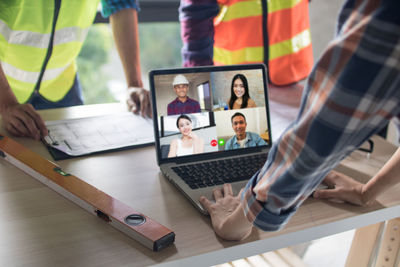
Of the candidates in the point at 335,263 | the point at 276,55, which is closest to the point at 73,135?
the point at 276,55

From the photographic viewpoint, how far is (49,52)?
128 centimetres

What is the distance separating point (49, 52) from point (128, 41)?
288 mm

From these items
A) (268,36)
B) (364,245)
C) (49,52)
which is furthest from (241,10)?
(364,245)

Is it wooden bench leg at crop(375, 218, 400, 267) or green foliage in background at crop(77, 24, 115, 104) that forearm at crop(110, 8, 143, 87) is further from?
green foliage in background at crop(77, 24, 115, 104)

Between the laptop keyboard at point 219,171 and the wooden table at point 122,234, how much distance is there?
4cm

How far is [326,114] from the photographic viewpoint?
385mm

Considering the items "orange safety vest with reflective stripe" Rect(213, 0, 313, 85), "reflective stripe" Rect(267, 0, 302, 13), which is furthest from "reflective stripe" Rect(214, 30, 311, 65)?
"reflective stripe" Rect(267, 0, 302, 13)

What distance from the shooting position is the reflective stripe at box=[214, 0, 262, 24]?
5.06ft

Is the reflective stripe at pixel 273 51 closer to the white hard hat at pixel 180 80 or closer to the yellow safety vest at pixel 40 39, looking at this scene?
the yellow safety vest at pixel 40 39

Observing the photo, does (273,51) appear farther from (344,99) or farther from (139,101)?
(344,99)

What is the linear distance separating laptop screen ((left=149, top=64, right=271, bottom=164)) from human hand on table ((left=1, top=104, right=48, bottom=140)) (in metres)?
0.38

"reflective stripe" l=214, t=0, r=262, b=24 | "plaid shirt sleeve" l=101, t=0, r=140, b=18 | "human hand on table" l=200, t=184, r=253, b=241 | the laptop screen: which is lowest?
"human hand on table" l=200, t=184, r=253, b=241

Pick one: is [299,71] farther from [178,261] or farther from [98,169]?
[178,261]

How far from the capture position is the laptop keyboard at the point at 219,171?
76 centimetres
